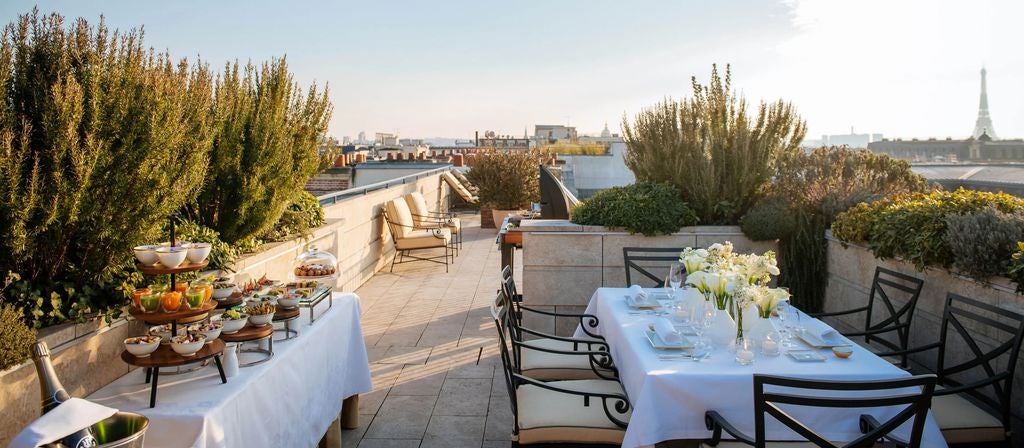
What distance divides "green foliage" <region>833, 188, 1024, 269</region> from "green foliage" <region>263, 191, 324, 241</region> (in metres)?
4.24

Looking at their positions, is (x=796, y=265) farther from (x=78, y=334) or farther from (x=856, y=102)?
(x=856, y=102)

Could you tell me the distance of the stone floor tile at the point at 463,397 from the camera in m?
4.18

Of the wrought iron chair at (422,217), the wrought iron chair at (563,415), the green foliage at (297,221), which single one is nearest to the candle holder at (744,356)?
the wrought iron chair at (563,415)

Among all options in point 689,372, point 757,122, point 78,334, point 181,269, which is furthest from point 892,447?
point 757,122

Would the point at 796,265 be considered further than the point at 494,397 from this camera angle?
Yes

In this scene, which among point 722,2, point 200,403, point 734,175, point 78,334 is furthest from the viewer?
point 722,2

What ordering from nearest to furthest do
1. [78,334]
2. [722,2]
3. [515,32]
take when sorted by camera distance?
[78,334], [722,2], [515,32]

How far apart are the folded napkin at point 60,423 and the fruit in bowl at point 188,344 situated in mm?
601

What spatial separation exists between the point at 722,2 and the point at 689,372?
7.02 m

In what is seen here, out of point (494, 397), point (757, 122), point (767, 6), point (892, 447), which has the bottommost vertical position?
point (494, 397)

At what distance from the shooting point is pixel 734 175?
5871mm

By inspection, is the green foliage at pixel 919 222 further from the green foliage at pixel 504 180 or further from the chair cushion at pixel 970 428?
the green foliage at pixel 504 180

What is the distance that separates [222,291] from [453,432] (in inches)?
62.0

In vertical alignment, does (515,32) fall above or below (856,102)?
above
